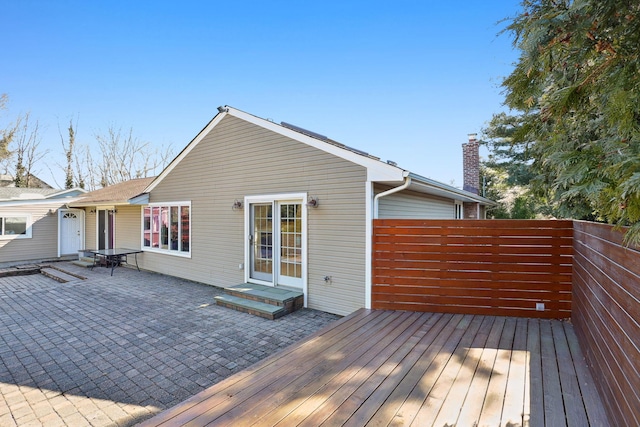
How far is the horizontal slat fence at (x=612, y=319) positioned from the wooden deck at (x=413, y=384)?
0.22 meters

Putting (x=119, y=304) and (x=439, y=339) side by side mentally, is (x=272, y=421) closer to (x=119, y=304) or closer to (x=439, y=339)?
(x=439, y=339)

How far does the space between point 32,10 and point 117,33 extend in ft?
7.05

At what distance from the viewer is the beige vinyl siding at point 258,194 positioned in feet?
18.1

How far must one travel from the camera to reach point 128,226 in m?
11.1

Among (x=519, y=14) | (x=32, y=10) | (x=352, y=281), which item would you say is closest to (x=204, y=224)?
(x=352, y=281)

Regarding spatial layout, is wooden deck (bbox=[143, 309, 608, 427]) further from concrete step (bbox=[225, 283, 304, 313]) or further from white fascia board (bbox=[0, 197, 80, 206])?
white fascia board (bbox=[0, 197, 80, 206])

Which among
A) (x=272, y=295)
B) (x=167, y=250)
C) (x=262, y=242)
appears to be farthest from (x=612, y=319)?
(x=167, y=250)

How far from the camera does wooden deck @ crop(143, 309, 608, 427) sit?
2.16m

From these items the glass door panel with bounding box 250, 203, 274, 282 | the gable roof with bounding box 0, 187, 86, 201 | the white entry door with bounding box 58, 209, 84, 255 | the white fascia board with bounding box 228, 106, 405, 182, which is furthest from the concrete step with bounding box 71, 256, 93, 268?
the white fascia board with bounding box 228, 106, 405, 182

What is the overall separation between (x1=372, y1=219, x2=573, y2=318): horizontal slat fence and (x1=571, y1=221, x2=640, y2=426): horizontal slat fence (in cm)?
86

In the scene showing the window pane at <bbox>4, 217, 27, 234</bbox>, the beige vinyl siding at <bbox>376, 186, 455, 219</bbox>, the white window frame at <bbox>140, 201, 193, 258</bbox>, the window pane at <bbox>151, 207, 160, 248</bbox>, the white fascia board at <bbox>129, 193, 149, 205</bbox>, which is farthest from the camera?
the window pane at <bbox>4, 217, 27, 234</bbox>

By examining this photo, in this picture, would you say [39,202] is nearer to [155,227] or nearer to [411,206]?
[155,227]

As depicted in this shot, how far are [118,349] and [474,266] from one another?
508 centimetres

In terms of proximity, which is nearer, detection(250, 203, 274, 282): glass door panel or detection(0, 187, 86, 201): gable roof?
detection(250, 203, 274, 282): glass door panel
